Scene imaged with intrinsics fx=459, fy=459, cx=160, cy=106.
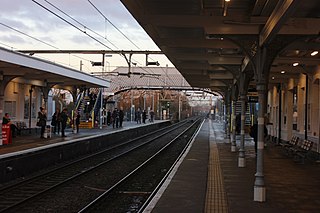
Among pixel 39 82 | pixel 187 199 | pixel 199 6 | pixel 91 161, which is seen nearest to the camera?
pixel 187 199

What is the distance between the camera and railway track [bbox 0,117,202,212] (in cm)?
1029

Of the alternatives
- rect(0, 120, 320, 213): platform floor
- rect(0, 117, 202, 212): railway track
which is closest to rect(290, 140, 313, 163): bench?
rect(0, 120, 320, 213): platform floor

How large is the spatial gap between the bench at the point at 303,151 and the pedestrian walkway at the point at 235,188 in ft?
1.07

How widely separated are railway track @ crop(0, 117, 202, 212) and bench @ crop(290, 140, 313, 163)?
624cm

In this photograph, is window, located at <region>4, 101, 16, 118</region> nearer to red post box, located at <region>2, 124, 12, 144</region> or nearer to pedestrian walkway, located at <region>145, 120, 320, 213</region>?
red post box, located at <region>2, 124, 12, 144</region>

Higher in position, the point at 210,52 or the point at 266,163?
the point at 210,52

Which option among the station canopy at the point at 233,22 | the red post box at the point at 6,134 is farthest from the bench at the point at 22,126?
the station canopy at the point at 233,22

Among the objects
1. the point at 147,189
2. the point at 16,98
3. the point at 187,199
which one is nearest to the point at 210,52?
the point at 147,189

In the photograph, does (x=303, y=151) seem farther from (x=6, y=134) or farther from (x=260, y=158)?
(x=6, y=134)

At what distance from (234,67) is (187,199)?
9.20 metres

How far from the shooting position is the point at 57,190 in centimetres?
1236

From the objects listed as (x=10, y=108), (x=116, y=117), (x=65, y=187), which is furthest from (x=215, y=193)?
(x=116, y=117)

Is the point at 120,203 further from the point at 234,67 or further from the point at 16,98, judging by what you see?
the point at 16,98

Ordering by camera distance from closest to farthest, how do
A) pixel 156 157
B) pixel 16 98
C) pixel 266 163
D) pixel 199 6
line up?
pixel 199 6
pixel 266 163
pixel 156 157
pixel 16 98
